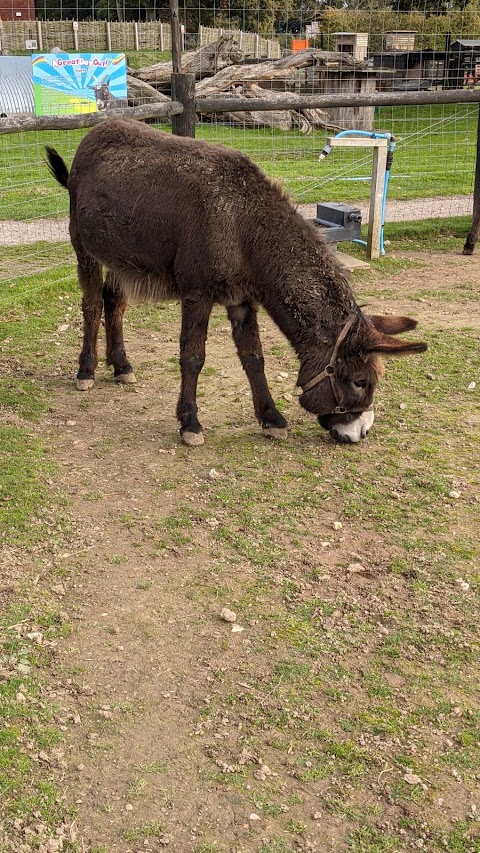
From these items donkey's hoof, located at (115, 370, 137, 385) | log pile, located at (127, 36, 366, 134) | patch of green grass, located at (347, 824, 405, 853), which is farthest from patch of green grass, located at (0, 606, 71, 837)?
Answer: log pile, located at (127, 36, 366, 134)

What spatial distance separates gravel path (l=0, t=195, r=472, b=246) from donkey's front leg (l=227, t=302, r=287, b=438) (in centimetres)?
515

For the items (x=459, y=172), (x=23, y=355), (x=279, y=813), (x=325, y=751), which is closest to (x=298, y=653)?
(x=325, y=751)

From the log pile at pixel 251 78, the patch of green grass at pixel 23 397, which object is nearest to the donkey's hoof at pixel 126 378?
the patch of green grass at pixel 23 397

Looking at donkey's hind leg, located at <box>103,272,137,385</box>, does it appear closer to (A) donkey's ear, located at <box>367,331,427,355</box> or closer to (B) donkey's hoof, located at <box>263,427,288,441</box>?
(B) donkey's hoof, located at <box>263,427,288,441</box>

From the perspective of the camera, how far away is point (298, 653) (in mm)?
3344

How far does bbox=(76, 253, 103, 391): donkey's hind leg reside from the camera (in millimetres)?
5938

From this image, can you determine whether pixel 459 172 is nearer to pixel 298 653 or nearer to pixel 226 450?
pixel 226 450

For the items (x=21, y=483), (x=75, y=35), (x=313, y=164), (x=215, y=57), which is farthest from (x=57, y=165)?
(x=75, y=35)

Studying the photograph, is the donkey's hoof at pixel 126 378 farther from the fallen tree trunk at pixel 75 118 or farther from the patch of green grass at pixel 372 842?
the patch of green grass at pixel 372 842

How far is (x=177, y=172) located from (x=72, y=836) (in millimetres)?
3792

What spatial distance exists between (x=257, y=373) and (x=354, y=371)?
772 millimetres

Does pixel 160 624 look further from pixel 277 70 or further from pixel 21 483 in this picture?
pixel 277 70

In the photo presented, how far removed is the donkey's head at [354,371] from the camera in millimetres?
4770

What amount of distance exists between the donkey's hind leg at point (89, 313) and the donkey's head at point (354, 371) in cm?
184
